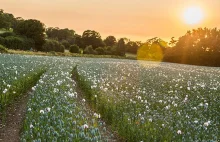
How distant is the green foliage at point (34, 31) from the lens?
102938mm

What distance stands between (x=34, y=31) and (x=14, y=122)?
97748 mm

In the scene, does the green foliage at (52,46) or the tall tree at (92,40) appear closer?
the green foliage at (52,46)

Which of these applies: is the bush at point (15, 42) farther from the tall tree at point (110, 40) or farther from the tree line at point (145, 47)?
the tall tree at point (110, 40)

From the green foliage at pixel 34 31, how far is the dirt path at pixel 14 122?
Result: 91.9 meters

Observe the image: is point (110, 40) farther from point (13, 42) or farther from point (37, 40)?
point (13, 42)

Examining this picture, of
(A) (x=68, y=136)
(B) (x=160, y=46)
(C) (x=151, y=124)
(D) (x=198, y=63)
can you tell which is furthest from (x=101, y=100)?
(B) (x=160, y=46)

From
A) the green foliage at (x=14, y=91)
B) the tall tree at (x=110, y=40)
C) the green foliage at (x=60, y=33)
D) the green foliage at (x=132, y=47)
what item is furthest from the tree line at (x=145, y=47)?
the green foliage at (x=14, y=91)

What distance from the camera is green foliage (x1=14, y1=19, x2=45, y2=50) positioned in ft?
338

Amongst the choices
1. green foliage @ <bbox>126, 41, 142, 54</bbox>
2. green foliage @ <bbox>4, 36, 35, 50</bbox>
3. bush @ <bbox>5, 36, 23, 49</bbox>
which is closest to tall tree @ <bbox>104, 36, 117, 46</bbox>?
green foliage @ <bbox>126, 41, 142, 54</bbox>

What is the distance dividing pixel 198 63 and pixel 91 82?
230 ft

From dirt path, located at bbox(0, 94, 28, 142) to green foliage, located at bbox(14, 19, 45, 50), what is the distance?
91917 millimetres

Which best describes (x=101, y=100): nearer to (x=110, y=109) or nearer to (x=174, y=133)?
(x=110, y=109)

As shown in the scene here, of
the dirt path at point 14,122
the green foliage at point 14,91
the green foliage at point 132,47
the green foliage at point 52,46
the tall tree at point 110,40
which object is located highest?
the tall tree at point 110,40

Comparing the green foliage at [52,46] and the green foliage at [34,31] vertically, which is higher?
the green foliage at [34,31]
